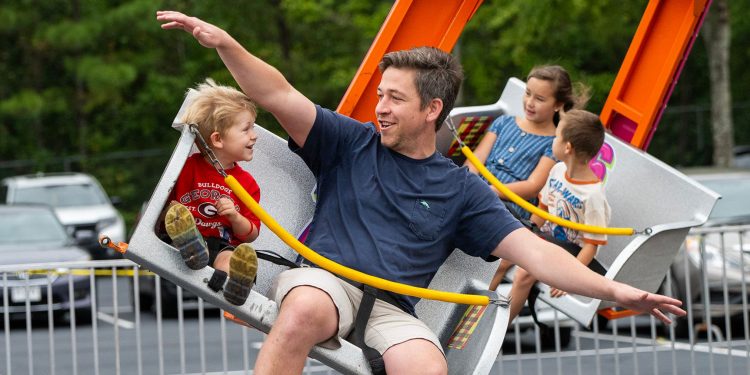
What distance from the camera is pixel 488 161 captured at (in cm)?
600

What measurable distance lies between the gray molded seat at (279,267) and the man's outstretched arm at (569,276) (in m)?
0.18

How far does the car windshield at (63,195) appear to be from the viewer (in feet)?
57.8

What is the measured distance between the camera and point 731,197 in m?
11.5

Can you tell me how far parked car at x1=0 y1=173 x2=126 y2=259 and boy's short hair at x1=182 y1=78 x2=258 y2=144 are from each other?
491 inches

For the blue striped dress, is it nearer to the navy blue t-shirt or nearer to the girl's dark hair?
the girl's dark hair

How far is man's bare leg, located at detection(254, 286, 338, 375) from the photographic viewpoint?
3.97m

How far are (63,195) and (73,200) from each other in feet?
0.50

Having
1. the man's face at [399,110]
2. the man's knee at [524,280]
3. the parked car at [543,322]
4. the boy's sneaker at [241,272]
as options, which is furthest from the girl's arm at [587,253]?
the parked car at [543,322]

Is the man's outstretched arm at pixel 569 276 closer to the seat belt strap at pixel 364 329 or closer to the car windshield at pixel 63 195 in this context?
the seat belt strap at pixel 364 329

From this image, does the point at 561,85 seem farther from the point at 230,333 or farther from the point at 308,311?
the point at 230,333

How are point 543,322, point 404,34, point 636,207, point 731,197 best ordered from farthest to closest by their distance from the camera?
point 731,197
point 543,322
point 636,207
point 404,34

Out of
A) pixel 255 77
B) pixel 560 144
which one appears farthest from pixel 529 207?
pixel 255 77

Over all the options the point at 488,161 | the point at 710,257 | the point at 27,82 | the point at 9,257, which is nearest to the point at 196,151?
the point at 488,161

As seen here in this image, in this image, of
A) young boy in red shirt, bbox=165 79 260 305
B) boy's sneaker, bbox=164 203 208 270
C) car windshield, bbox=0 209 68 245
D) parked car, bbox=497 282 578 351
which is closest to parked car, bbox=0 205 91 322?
car windshield, bbox=0 209 68 245
